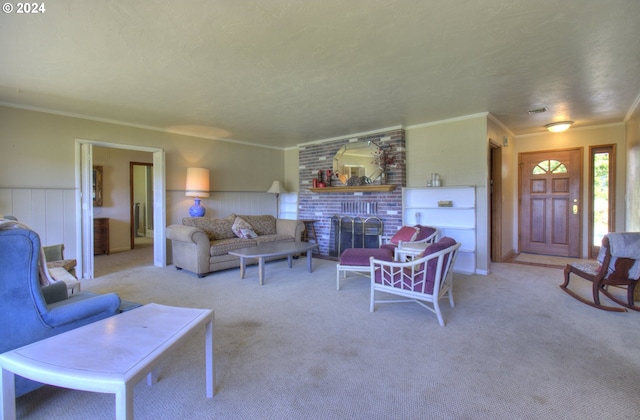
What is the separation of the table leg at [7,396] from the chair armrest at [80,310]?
1.17ft

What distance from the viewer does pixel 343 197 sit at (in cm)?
584

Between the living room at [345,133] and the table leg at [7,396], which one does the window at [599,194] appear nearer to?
the living room at [345,133]

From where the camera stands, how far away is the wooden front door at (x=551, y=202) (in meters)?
5.48

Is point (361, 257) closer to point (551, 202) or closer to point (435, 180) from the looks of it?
point (435, 180)

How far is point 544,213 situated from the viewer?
18.9 feet

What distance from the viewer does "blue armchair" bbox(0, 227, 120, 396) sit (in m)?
1.45

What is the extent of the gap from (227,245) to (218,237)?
55 cm

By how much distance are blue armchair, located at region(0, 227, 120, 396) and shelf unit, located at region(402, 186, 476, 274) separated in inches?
176

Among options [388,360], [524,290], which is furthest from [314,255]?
[388,360]

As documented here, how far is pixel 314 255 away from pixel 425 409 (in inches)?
178

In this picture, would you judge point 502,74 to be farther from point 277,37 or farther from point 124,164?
point 124,164

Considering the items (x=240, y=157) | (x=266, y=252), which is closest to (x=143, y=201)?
(x=240, y=157)

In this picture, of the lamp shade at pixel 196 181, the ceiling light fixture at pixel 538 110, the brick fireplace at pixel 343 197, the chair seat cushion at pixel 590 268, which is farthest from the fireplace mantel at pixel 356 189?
the chair seat cushion at pixel 590 268

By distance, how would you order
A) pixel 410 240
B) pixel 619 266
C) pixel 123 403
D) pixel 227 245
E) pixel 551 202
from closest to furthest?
1. pixel 123 403
2. pixel 619 266
3. pixel 410 240
4. pixel 227 245
5. pixel 551 202
